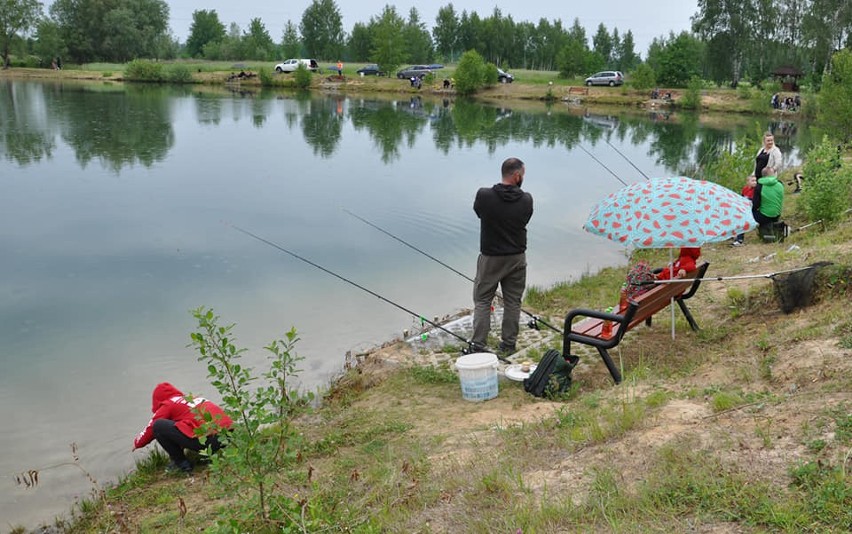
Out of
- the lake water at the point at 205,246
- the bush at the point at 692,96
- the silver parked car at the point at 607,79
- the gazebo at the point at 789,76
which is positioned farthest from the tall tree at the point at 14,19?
the gazebo at the point at 789,76

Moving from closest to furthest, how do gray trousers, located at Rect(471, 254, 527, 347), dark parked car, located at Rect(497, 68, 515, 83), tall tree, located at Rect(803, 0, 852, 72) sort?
gray trousers, located at Rect(471, 254, 527, 347), tall tree, located at Rect(803, 0, 852, 72), dark parked car, located at Rect(497, 68, 515, 83)

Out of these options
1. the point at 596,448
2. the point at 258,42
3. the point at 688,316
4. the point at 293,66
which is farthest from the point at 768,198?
the point at 258,42

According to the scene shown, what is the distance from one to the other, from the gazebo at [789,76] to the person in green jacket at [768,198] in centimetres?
4319

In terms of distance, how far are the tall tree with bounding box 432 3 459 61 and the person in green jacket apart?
7658 centimetres

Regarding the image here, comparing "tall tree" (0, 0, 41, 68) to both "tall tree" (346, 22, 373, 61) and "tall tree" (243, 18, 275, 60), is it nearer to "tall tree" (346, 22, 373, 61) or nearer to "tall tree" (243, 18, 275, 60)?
"tall tree" (243, 18, 275, 60)

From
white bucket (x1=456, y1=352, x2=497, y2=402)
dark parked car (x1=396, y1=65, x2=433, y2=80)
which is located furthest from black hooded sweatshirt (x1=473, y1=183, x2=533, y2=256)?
dark parked car (x1=396, y1=65, x2=433, y2=80)

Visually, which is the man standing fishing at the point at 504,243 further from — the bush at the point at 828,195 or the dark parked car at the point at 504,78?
the dark parked car at the point at 504,78

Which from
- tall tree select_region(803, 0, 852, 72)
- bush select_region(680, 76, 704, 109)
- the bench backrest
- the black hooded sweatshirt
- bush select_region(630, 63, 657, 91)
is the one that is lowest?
the bench backrest

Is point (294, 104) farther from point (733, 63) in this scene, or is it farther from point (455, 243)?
point (455, 243)

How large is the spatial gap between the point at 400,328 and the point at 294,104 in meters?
40.1

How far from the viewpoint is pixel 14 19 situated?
247 ft

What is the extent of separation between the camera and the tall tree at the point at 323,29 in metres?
85.8

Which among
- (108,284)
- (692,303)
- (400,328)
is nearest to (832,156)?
(692,303)

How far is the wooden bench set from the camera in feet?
19.4
